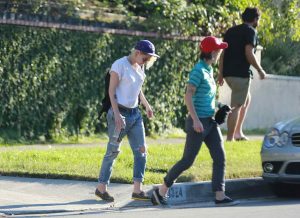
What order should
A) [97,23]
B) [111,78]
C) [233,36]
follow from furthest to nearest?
[97,23], [233,36], [111,78]

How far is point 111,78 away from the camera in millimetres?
9727

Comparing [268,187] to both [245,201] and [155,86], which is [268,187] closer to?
[245,201]

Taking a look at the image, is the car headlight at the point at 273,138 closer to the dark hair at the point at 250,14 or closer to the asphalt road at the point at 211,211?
the asphalt road at the point at 211,211

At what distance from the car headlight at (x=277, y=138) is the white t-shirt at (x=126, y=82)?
1954 millimetres

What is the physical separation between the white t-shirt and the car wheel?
232 centimetres

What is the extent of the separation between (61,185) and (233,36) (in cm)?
458

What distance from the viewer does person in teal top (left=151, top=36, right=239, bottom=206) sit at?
9.87 metres

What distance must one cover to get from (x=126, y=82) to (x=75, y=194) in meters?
1.42

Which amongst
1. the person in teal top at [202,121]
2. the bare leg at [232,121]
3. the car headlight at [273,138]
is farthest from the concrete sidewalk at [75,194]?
the bare leg at [232,121]

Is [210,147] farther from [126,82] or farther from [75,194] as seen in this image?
[75,194]

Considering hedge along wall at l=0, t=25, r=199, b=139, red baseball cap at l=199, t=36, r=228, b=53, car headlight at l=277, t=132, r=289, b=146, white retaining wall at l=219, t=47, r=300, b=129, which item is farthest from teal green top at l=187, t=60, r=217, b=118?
white retaining wall at l=219, t=47, r=300, b=129

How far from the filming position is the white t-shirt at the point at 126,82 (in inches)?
384

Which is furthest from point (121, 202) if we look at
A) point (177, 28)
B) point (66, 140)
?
point (177, 28)

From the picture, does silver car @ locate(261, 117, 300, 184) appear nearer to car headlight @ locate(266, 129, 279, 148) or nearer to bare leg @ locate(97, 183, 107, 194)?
car headlight @ locate(266, 129, 279, 148)
